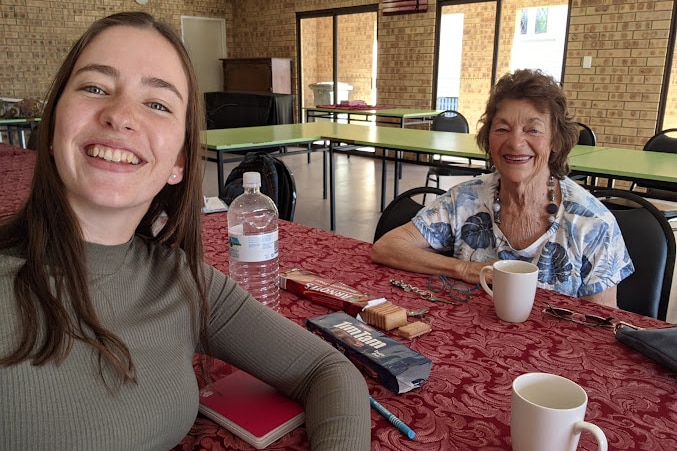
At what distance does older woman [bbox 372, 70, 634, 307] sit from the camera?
151 cm

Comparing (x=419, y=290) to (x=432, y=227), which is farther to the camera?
(x=432, y=227)

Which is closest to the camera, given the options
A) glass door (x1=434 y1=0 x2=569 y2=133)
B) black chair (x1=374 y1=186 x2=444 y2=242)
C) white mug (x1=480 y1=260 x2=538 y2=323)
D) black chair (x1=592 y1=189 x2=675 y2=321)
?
white mug (x1=480 y1=260 x2=538 y2=323)

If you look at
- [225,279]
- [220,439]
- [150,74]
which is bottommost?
[220,439]

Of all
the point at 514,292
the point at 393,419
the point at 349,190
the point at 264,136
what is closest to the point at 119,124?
the point at 393,419

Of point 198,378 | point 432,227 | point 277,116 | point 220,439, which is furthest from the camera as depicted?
point 277,116

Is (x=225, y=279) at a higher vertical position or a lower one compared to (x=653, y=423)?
higher

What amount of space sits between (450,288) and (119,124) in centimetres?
89

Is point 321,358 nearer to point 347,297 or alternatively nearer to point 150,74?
point 347,297

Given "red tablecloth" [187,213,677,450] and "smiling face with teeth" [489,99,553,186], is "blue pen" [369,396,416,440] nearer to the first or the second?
"red tablecloth" [187,213,677,450]

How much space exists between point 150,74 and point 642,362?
991 millimetres

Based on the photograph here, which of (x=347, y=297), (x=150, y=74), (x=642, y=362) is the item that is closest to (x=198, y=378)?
(x=347, y=297)

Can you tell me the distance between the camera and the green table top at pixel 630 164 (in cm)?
292

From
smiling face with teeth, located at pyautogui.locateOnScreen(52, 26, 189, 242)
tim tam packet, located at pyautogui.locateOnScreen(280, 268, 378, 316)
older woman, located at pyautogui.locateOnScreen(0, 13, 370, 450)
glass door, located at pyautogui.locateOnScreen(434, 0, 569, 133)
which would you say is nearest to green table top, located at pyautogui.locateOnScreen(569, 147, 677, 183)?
tim tam packet, located at pyautogui.locateOnScreen(280, 268, 378, 316)

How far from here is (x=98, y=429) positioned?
0.67 meters
